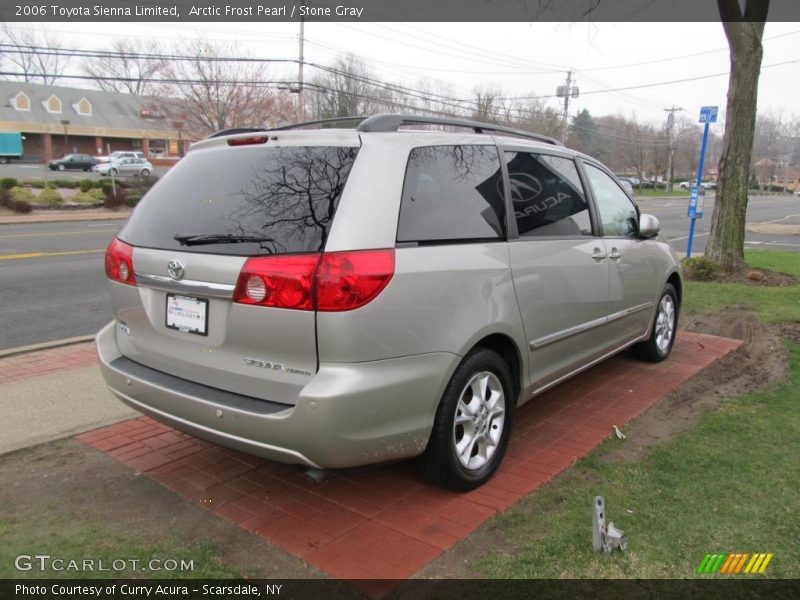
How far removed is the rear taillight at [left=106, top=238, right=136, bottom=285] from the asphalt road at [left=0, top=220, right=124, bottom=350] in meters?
3.55

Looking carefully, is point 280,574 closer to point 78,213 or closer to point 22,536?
point 22,536

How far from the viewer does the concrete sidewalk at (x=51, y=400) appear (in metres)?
4.03

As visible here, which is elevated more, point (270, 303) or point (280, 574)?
point (270, 303)

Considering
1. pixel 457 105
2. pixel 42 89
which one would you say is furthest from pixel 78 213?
pixel 42 89

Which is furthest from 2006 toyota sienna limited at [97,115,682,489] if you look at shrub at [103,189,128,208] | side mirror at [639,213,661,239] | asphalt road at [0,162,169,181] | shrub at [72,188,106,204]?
asphalt road at [0,162,169,181]

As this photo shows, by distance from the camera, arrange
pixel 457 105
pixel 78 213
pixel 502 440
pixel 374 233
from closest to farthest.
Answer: pixel 374 233
pixel 502 440
pixel 78 213
pixel 457 105

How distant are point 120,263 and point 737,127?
9271mm

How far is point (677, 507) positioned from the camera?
3.10m

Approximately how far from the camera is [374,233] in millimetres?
2729

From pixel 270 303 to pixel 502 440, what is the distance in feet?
5.19

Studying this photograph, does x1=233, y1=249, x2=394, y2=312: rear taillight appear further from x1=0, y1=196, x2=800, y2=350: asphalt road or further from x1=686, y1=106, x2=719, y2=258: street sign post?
x1=686, y1=106, x2=719, y2=258: street sign post

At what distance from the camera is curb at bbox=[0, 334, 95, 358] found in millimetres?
5664

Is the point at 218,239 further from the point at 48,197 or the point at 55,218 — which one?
the point at 48,197
